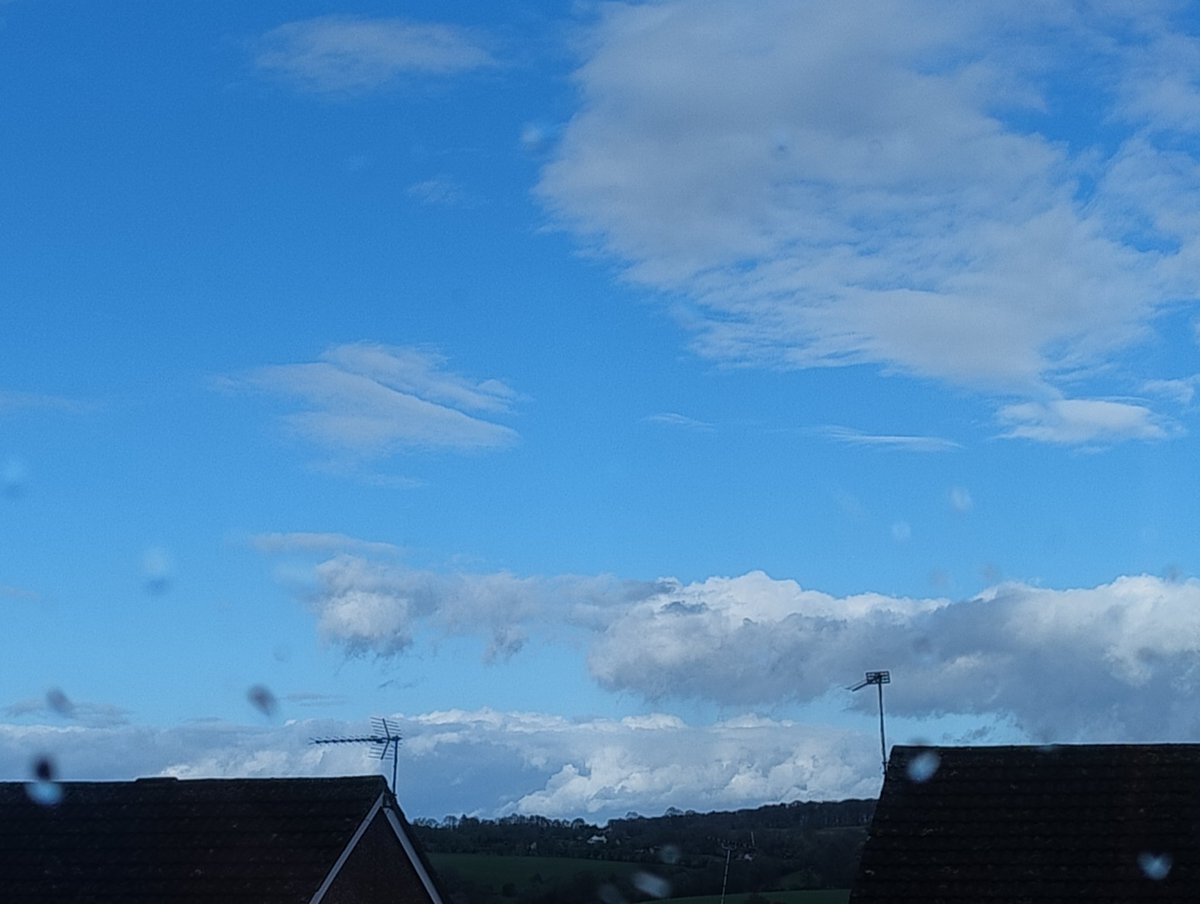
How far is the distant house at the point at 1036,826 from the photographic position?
22.7 m

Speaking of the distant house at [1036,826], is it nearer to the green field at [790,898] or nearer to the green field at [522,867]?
the green field at [790,898]

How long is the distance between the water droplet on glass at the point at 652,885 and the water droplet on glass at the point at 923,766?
134ft

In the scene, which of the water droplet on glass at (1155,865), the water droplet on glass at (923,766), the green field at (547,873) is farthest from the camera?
the green field at (547,873)

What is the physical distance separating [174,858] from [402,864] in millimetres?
4110

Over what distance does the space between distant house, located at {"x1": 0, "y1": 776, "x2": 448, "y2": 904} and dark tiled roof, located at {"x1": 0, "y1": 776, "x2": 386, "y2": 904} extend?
0.07 ft

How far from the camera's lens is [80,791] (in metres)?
29.1

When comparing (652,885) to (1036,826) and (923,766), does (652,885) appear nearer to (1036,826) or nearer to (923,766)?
(923,766)

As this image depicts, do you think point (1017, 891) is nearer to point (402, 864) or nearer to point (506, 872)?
point (402, 864)

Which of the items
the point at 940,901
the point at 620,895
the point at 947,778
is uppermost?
the point at 620,895

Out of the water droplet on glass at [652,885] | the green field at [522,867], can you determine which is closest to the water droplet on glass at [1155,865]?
the green field at [522,867]

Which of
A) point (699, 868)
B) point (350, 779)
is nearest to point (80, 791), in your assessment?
point (350, 779)

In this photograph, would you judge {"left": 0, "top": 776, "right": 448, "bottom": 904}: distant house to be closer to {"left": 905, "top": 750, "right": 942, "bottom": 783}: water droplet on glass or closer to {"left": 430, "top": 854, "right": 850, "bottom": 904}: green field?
{"left": 905, "top": 750, "right": 942, "bottom": 783}: water droplet on glass

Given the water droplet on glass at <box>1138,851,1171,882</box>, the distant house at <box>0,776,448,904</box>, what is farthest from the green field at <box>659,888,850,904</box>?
the water droplet on glass at <box>1138,851,1171,882</box>

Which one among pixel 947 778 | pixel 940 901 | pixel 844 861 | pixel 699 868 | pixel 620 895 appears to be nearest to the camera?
pixel 940 901
